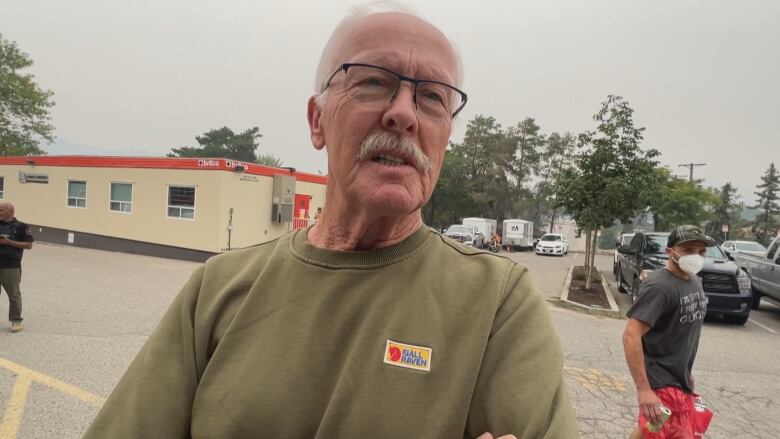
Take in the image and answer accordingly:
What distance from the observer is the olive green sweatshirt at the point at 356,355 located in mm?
1140

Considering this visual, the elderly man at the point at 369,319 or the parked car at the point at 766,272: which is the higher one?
the elderly man at the point at 369,319

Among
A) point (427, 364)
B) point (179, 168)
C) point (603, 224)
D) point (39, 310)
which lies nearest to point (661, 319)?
point (427, 364)

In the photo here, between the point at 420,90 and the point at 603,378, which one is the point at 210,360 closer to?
the point at 420,90

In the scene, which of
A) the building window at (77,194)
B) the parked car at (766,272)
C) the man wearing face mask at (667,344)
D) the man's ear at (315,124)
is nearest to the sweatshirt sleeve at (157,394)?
the man's ear at (315,124)

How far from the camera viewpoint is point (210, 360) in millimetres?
1327

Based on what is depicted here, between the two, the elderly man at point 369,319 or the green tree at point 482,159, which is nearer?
the elderly man at point 369,319

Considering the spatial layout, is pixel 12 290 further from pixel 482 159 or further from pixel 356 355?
pixel 482 159

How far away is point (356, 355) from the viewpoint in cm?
123

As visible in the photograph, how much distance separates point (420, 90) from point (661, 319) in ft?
9.60

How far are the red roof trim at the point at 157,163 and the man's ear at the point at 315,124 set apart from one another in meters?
16.1

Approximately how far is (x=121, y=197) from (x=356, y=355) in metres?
21.6

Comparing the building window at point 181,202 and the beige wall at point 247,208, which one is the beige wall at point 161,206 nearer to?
the beige wall at point 247,208

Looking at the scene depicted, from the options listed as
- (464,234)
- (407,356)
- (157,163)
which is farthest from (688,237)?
(464,234)

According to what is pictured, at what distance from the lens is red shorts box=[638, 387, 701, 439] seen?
3.13 m
